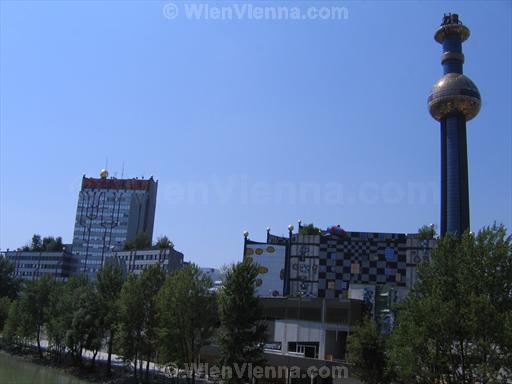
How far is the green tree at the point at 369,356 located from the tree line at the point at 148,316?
231 inches

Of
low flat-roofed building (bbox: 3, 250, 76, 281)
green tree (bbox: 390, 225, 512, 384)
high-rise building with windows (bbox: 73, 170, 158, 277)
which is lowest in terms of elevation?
green tree (bbox: 390, 225, 512, 384)

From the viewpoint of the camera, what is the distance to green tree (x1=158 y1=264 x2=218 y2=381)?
122 feet

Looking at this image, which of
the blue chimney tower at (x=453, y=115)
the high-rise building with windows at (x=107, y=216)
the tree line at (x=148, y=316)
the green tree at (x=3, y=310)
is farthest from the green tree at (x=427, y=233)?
the high-rise building with windows at (x=107, y=216)

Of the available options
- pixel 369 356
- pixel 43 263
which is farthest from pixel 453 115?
pixel 43 263

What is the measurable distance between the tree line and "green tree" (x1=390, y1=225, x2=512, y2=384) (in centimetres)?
1164

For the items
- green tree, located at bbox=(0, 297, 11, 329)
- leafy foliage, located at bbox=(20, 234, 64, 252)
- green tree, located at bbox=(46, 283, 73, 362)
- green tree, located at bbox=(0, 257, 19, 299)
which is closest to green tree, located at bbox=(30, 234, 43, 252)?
leafy foliage, located at bbox=(20, 234, 64, 252)

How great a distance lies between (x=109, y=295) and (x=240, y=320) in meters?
21.8

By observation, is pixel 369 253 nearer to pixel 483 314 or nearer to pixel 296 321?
pixel 296 321

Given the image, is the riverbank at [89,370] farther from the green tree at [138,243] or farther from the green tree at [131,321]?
the green tree at [138,243]

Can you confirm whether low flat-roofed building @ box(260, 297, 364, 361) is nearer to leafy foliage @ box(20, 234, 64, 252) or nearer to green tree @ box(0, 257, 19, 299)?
green tree @ box(0, 257, 19, 299)

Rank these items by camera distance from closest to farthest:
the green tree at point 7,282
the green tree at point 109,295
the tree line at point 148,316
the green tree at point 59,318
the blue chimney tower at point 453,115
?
1. the tree line at point 148,316
2. the green tree at point 109,295
3. the green tree at point 59,318
4. the blue chimney tower at point 453,115
5. the green tree at point 7,282

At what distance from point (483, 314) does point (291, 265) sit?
52.6 m

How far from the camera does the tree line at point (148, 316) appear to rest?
33.5 m

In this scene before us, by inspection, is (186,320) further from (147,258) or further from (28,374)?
(147,258)
